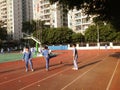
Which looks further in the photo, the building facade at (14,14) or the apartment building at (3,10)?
the apartment building at (3,10)

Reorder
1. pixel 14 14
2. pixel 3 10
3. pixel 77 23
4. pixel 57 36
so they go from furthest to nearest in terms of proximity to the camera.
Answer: pixel 3 10
pixel 14 14
pixel 77 23
pixel 57 36

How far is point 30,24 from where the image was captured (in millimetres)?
116875

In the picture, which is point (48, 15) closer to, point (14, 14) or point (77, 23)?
point (77, 23)

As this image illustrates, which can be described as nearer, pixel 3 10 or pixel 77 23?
pixel 77 23

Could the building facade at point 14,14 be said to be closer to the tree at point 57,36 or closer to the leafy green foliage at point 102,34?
the tree at point 57,36

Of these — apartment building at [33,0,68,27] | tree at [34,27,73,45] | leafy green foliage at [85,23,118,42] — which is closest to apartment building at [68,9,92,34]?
apartment building at [33,0,68,27]

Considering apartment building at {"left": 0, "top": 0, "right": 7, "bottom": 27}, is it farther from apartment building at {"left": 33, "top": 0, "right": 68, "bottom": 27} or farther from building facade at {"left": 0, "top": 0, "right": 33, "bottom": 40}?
A: apartment building at {"left": 33, "top": 0, "right": 68, "bottom": 27}

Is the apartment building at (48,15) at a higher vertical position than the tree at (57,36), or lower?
higher

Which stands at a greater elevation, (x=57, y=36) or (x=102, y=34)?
(x=102, y=34)

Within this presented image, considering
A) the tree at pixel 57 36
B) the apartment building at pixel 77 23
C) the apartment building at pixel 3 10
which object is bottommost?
the tree at pixel 57 36

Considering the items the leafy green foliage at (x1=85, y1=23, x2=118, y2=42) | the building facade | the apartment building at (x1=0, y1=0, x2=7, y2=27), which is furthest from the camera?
the apartment building at (x1=0, y1=0, x2=7, y2=27)

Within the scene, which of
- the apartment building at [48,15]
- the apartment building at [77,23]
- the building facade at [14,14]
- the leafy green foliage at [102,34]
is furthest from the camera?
the building facade at [14,14]

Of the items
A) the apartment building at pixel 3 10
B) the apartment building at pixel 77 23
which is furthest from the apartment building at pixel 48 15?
the apartment building at pixel 3 10

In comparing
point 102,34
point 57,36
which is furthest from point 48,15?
point 102,34
